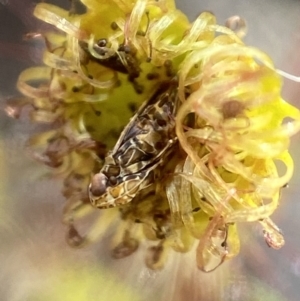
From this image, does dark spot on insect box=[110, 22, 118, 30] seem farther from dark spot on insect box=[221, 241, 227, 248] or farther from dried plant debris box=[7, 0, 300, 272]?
dark spot on insect box=[221, 241, 227, 248]

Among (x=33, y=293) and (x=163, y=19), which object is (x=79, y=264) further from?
(x=163, y=19)

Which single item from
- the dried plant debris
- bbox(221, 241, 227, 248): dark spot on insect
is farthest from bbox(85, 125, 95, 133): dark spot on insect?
bbox(221, 241, 227, 248): dark spot on insect

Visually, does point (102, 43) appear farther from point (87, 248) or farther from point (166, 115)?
point (87, 248)

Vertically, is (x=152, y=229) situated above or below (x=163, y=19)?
below

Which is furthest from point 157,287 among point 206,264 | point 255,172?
point 255,172

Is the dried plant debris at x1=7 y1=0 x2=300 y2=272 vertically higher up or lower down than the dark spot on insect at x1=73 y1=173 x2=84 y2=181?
higher up

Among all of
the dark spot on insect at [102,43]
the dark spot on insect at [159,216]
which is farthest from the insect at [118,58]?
the dark spot on insect at [159,216]

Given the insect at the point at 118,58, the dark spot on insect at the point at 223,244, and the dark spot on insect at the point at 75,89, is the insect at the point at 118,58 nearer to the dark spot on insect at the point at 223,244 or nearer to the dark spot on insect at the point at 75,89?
the dark spot on insect at the point at 75,89
